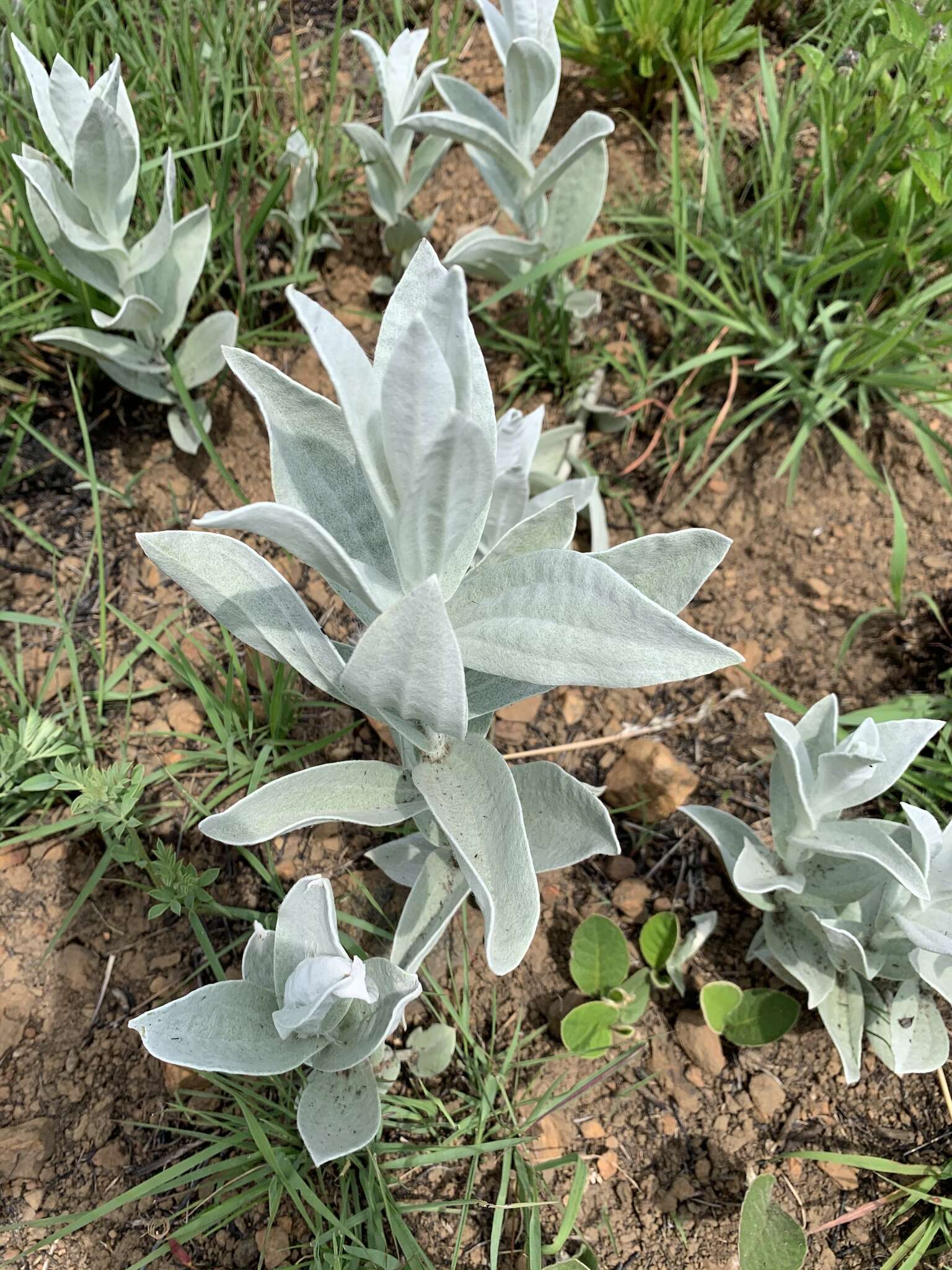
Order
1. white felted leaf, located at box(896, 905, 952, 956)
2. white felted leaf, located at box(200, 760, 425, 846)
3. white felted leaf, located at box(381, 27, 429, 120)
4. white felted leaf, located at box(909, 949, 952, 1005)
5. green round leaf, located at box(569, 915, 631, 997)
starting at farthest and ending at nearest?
white felted leaf, located at box(381, 27, 429, 120) < green round leaf, located at box(569, 915, 631, 997) < white felted leaf, located at box(909, 949, 952, 1005) < white felted leaf, located at box(896, 905, 952, 956) < white felted leaf, located at box(200, 760, 425, 846)

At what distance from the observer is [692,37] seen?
106 inches

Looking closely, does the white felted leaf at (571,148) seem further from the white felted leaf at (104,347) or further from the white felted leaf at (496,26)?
the white felted leaf at (104,347)

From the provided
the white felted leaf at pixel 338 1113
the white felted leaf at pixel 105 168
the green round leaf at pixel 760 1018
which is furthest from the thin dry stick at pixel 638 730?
the white felted leaf at pixel 105 168

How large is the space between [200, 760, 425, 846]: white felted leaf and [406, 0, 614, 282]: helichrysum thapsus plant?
135 cm

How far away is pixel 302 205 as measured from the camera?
2.52 metres

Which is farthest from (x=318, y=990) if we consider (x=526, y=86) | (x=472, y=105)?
(x=472, y=105)

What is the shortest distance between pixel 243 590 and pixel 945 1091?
1.61m

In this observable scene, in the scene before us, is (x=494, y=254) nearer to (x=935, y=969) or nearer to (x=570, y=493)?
(x=570, y=493)

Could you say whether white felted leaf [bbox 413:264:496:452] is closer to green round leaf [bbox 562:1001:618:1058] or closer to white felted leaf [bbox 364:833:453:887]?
white felted leaf [bbox 364:833:453:887]

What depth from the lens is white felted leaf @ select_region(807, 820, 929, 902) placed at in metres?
1.52

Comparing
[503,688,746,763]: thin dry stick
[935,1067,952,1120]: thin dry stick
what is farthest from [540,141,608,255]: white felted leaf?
[935,1067,952,1120]: thin dry stick

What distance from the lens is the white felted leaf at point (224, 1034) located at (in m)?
1.33

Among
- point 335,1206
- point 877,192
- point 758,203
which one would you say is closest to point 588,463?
point 758,203

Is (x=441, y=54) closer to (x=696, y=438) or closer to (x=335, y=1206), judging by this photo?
(x=696, y=438)
